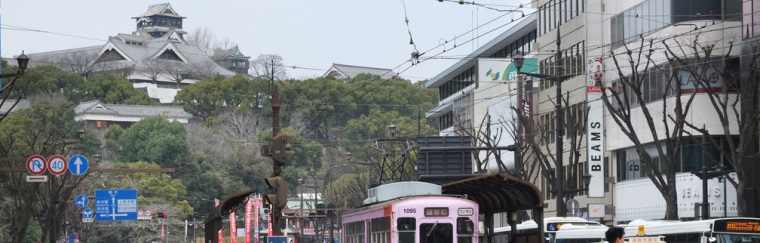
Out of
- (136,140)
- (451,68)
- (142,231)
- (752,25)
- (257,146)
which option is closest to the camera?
(752,25)

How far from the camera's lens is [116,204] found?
68.6 meters

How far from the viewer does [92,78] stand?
158 metres

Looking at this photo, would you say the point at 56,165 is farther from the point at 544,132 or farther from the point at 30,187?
the point at 544,132

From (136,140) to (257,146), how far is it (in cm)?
1198

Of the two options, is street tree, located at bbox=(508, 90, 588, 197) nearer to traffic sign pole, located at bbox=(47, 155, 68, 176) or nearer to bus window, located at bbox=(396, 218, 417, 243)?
traffic sign pole, located at bbox=(47, 155, 68, 176)

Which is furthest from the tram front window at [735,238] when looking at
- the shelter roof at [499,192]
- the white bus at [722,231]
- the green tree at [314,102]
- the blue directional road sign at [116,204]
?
the green tree at [314,102]

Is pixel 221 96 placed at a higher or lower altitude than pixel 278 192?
higher

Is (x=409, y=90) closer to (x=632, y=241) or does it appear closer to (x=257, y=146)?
(x=257, y=146)

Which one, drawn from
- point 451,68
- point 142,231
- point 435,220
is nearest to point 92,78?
point 142,231

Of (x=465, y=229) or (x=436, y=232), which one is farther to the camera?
(x=436, y=232)

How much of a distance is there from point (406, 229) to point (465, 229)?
1124 mm

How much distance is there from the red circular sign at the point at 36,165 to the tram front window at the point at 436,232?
17.3 m

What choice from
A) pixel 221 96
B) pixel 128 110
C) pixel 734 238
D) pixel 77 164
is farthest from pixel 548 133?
pixel 128 110

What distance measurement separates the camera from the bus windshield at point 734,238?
28.4 metres
